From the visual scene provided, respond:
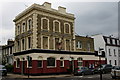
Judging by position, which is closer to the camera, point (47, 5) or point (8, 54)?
point (47, 5)

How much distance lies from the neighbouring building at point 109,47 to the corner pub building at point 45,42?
30.0ft

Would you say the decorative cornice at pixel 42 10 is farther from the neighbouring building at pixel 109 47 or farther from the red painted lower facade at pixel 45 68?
the neighbouring building at pixel 109 47

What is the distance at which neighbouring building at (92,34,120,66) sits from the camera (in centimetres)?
4241

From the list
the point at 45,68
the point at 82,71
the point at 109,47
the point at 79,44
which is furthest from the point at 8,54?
the point at 109,47

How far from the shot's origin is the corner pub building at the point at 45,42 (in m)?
28.0

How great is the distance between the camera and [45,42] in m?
29.1

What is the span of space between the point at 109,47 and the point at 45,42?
2031 cm

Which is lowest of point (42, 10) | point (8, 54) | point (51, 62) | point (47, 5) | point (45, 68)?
point (45, 68)

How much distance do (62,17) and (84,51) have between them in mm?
8672

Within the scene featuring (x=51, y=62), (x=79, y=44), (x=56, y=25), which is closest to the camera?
(x=51, y=62)

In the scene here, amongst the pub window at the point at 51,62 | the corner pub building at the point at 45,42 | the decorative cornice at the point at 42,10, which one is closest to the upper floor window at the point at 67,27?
the corner pub building at the point at 45,42

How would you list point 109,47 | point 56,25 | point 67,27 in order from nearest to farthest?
1. point 56,25
2. point 67,27
3. point 109,47

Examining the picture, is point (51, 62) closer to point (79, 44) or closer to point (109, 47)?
point (79, 44)

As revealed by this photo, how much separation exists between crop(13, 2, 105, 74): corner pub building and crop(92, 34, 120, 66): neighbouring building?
30.0ft
